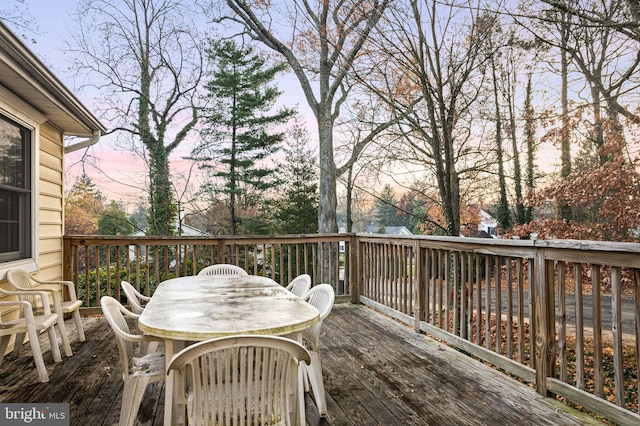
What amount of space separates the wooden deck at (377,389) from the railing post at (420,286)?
0.30 m

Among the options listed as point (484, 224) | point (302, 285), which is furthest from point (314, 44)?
point (302, 285)

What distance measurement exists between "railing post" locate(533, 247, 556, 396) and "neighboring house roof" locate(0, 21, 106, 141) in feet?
12.0

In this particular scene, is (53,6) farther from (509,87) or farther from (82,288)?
(509,87)

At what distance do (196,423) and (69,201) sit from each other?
12112 millimetres

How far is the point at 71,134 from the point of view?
5.42 metres

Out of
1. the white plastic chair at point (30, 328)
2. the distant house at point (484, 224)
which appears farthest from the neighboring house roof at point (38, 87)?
the distant house at point (484, 224)

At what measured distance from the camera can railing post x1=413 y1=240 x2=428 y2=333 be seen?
13.7ft

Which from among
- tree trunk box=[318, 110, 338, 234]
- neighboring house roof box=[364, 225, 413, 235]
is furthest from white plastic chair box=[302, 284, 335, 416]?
neighboring house roof box=[364, 225, 413, 235]

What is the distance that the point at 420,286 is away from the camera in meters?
4.18

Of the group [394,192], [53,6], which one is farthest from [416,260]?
[53,6]

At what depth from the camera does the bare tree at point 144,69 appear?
11617 mm

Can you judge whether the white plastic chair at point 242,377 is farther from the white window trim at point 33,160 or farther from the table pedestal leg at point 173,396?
the white window trim at point 33,160

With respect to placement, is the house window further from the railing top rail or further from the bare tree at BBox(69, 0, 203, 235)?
the bare tree at BBox(69, 0, 203, 235)

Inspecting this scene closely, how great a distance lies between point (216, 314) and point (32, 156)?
3314 millimetres
